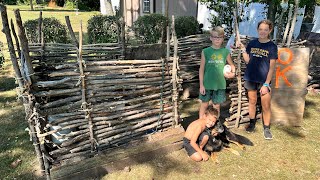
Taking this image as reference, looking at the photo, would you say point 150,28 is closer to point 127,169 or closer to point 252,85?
point 252,85

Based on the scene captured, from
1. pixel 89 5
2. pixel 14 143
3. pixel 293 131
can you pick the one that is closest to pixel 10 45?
pixel 14 143

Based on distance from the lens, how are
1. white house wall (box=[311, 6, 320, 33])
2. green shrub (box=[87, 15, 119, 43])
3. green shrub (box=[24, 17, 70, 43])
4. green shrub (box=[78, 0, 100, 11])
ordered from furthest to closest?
green shrub (box=[78, 0, 100, 11]) → white house wall (box=[311, 6, 320, 33]) → green shrub (box=[87, 15, 119, 43]) → green shrub (box=[24, 17, 70, 43])

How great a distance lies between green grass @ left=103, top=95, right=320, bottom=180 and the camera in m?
3.88

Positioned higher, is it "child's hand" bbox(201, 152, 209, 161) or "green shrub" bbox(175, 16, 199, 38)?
"green shrub" bbox(175, 16, 199, 38)

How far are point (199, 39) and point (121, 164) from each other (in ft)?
12.2

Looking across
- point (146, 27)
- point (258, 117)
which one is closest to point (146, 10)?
point (146, 27)

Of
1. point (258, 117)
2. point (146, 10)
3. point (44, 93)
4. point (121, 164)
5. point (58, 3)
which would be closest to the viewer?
point (44, 93)

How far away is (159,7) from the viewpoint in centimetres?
1554

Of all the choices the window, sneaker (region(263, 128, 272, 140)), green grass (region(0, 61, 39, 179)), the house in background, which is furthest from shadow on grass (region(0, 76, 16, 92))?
the window

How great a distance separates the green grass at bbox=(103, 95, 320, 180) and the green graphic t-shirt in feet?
3.53

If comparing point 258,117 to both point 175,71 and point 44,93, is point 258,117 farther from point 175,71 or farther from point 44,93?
point 44,93

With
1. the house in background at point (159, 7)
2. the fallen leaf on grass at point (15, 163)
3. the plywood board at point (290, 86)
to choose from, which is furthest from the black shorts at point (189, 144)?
the house in background at point (159, 7)

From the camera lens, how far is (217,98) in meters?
4.49

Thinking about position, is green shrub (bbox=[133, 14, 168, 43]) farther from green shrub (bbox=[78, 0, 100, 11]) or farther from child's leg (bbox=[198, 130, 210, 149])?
green shrub (bbox=[78, 0, 100, 11])
